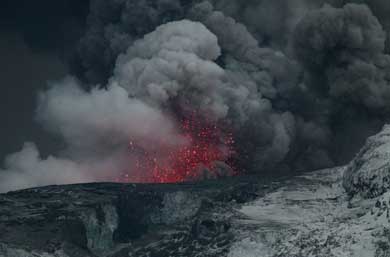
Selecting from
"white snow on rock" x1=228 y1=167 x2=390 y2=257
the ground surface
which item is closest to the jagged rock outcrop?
the ground surface

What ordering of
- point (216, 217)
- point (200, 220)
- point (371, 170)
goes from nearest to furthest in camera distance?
point (371, 170) < point (200, 220) < point (216, 217)

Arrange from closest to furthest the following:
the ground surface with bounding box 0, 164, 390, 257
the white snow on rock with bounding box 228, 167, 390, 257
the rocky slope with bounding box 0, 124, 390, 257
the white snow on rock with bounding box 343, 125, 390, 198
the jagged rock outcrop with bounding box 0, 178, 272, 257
Answer: the white snow on rock with bounding box 228, 167, 390, 257 → the ground surface with bounding box 0, 164, 390, 257 → the rocky slope with bounding box 0, 124, 390, 257 → the white snow on rock with bounding box 343, 125, 390, 198 → the jagged rock outcrop with bounding box 0, 178, 272, 257

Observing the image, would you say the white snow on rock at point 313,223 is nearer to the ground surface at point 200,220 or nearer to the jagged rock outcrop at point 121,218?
the ground surface at point 200,220

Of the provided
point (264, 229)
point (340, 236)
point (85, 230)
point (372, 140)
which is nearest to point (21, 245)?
point (85, 230)

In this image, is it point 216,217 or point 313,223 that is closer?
point 313,223

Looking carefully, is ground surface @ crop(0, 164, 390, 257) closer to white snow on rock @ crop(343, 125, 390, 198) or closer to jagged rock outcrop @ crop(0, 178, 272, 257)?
jagged rock outcrop @ crop(0, 178, 272, 257)

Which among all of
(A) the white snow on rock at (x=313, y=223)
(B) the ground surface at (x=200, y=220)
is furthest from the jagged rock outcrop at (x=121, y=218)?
(A) the white snow on rock at (x=313, y=223)

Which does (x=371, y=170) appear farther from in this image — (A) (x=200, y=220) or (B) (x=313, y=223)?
(A) (x=200, y=220)

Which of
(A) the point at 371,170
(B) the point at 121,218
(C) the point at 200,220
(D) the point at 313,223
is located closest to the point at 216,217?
(C) the point at 200,220
